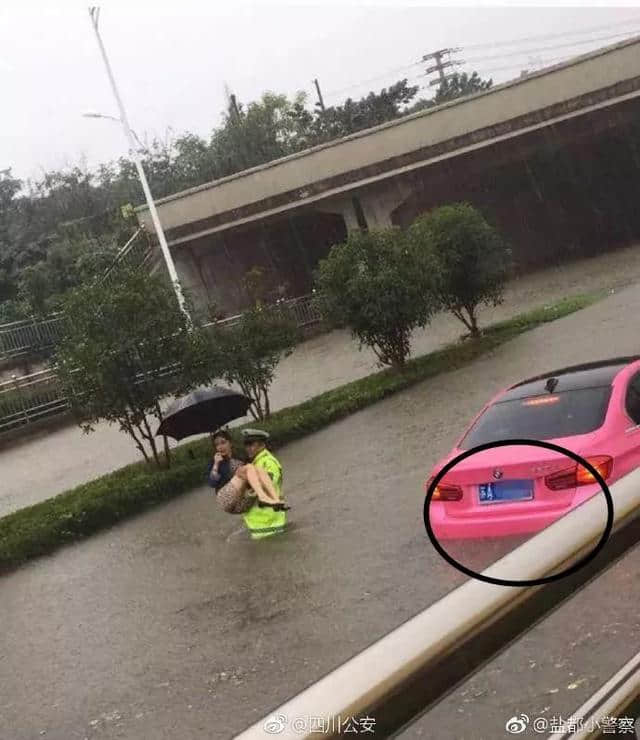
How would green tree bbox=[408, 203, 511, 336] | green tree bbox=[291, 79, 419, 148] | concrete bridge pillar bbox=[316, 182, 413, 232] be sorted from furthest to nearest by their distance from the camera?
1. green tree bbox=[291, 79, 419, 148]
2. concrete bridge pillar bbox=[316, 182, 413, 232]
3. green tree bbox=[408, 203, 511, 336]

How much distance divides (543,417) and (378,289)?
352 inches

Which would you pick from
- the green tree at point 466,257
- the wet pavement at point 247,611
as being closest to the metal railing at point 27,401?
the green tree at point 466,257

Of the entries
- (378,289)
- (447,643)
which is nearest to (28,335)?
(378,289)

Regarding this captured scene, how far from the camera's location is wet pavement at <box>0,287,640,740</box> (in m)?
1.86

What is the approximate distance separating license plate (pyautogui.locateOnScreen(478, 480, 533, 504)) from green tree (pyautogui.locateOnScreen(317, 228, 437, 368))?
10012 mm

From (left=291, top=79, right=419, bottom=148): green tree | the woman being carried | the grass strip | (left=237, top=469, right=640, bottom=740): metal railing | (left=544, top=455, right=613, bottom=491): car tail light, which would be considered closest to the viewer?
(left=237, top=469, right=640, bottom=740): metal railing

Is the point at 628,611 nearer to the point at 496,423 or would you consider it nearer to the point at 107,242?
the point at 496,423

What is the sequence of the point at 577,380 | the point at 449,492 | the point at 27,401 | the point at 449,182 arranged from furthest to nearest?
the point at 449,182 → the point at 27,401 → the point at 577,380 → the point at 449,492

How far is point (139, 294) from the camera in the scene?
11.0 meters

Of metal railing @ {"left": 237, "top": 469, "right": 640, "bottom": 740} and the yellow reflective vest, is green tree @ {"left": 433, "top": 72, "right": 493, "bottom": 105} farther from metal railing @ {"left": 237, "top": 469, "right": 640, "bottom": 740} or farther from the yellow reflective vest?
metal railing @ {"left": 237, "top": 469, "right": 640, "bottom": 740}

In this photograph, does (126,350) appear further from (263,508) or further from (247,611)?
(247,611)

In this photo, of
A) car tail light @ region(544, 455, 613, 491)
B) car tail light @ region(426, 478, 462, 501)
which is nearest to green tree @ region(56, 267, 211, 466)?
car tail light @ region(426, 478, 462, 501)

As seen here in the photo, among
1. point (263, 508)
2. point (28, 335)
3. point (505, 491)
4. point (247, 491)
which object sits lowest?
point (263, 508)

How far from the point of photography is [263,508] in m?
7.82
